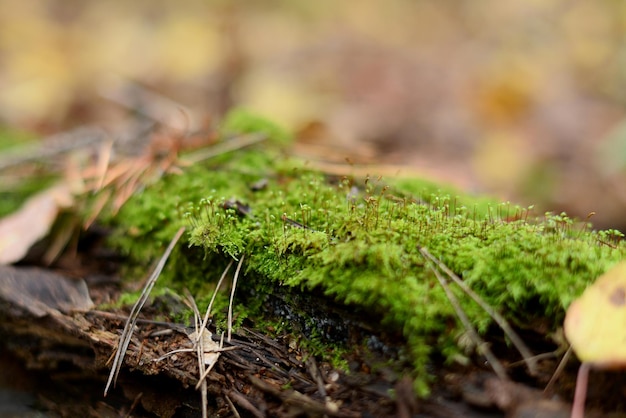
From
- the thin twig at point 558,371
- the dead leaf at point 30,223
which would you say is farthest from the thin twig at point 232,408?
the dead leaf at point 30,223

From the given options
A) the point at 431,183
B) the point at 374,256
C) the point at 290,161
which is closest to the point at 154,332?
the point at 374,256

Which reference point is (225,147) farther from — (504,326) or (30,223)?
(504,326)

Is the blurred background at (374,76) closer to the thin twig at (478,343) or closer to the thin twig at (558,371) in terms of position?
the thin twig at (478,343)

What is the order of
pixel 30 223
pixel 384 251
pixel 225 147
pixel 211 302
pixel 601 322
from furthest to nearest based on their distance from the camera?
pixel 225 147 < pixel 30 223 < pixel 211 302 < pixel 384 251 < pixel 601 322

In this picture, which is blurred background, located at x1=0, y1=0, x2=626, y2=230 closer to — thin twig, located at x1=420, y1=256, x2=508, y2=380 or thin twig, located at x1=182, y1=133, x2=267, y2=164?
thin twig, located at x1=182, y1=133, x2=267, y2=164

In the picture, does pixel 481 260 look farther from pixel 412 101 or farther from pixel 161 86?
pixel 161 86

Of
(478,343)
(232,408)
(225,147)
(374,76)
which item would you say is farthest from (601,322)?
(374,76)
